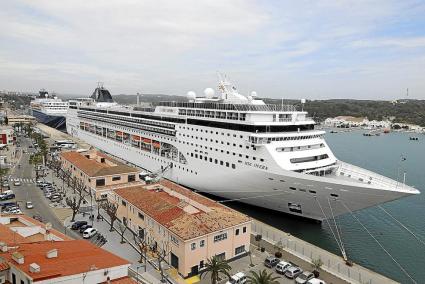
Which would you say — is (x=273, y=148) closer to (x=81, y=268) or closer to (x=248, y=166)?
(x=248, y=166)

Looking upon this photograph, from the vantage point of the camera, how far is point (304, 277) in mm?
16891

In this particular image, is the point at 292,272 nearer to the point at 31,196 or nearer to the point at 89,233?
the point at 89,233

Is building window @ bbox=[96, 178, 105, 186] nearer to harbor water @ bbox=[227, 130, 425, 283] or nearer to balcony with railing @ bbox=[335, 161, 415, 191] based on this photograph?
harbor water @ bbox=[227, 130, 425, 283]

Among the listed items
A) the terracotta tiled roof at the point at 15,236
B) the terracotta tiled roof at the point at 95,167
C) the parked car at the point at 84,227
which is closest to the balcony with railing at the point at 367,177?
the terracotta tiled roof at the point at 95,167

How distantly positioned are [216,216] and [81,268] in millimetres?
8062

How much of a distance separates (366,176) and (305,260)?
8272 mm

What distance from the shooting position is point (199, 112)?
30547 millimetres

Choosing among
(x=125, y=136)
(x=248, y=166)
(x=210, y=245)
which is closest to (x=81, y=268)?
(x=210, y=245)

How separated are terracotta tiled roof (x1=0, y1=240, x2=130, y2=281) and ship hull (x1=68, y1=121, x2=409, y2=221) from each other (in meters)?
12.4

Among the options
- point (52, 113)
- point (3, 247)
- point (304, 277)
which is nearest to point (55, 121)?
point (52, 113)

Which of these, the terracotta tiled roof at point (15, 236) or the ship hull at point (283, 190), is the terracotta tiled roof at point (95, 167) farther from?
the terracotta tiled roof at point (15, 236)

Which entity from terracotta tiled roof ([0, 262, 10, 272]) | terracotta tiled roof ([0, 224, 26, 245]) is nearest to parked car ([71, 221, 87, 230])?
terracotta tiled roof ([0, 224, 26, 245])

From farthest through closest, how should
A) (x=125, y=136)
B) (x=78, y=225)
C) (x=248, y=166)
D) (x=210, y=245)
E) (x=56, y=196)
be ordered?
1. (x=125, y=136)
2. (x=56, y=196)
3. (x=248, y=166)
4. (x=78, y=225)
5. (x=210, y=245)

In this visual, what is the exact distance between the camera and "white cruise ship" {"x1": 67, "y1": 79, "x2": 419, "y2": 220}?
864 inches
